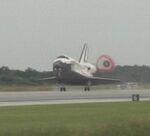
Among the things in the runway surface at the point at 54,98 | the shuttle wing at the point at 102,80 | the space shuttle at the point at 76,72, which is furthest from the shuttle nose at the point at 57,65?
the runway surface at the point at 54,98

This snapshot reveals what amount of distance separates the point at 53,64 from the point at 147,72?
20460mm

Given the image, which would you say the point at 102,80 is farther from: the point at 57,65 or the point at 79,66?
the point at 57,65

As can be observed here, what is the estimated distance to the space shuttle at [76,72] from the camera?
2913 inches

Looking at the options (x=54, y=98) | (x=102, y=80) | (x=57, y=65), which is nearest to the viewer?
(x=54, y=98)

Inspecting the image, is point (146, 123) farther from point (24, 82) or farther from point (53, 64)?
point (24, 82)

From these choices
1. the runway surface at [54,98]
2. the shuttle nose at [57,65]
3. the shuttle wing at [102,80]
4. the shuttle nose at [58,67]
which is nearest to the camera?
the runway surface at [54,98]

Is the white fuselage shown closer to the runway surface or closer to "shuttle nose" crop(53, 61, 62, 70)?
"shuttle nose" crop(53, 61, 62, 70)

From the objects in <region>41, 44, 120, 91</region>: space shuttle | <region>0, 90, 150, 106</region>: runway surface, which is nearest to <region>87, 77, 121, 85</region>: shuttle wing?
<region>41, 44, 120, 91</region>: space shuttle

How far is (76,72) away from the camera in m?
78.8

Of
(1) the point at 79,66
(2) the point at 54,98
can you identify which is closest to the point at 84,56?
(1) the point at 79,66

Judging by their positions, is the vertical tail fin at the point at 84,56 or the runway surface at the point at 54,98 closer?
the runway surface at the point at 54,98

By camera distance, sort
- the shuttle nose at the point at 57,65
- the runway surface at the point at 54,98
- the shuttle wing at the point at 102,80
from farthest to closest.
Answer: the shuttle wing at the point at 102,80 → the shuttle nose at the point at 57,65 → the runway surface at the point at 54,98

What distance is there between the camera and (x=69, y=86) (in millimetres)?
78875

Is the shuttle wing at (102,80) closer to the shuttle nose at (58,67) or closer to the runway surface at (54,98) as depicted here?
the shuttle nose at (58,67)
